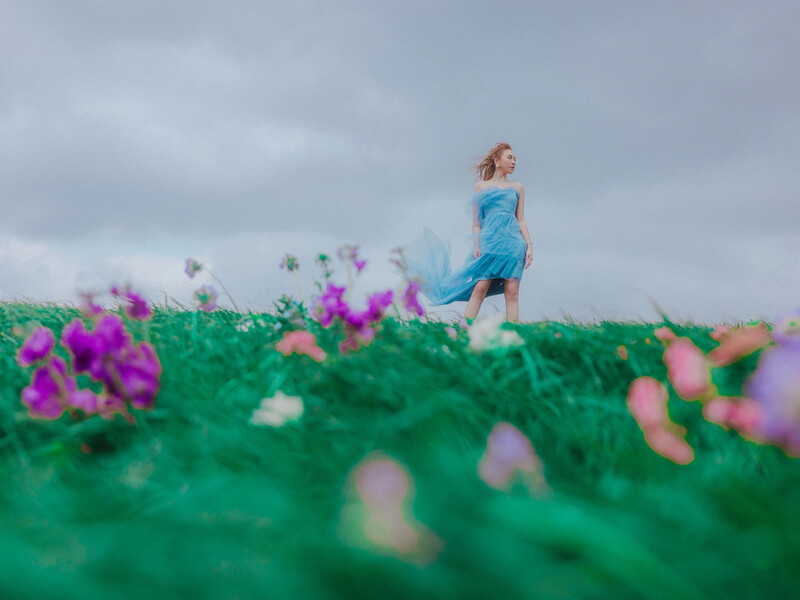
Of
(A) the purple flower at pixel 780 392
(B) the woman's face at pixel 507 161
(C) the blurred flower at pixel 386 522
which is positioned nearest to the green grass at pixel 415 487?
(C) the blurred flower at pixel 386 522

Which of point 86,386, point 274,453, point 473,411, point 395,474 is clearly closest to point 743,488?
point 395,474

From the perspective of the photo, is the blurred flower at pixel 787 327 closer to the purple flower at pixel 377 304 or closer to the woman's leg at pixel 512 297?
the purple flower at pixel 377 304

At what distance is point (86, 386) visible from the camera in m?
1.87

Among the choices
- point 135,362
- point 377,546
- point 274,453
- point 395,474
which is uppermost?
point 135,362

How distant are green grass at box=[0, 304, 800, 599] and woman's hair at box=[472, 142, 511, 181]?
5002mm

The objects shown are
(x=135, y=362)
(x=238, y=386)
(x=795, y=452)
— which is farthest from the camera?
(x=238, y=386)

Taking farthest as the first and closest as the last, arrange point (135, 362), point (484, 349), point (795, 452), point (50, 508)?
1. point (484, 349)
2. point (135, 362)
3. point (795, 452)
4. point (50, 508)

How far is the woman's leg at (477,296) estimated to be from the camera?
20.3 ft

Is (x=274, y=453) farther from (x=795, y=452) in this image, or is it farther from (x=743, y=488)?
(x=795, y=452)

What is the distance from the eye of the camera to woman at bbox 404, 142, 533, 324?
6.09 metres

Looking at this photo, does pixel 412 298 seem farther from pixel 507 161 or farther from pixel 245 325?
pixel 507 161

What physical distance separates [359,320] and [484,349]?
43 cm

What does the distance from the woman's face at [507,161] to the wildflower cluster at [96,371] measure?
5794mm

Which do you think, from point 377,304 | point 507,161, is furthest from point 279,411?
point 507,161
